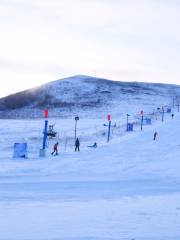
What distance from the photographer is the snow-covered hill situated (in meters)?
94.0

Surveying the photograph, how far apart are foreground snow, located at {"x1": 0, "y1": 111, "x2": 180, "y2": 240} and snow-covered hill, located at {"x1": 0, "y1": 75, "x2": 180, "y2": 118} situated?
5606cm

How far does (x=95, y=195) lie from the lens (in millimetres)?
15906

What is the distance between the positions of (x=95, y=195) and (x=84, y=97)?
94619mm

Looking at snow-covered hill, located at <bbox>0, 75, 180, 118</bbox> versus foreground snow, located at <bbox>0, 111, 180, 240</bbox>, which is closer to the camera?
foreground snow, located at <bbox>0, 111, 180, 240</bbox>

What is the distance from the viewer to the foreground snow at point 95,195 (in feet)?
31.9

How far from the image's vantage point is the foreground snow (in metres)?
9.71

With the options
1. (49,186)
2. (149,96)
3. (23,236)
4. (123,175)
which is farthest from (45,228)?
(149,96)

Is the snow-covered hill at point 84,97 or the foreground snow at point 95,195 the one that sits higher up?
the snow-covered hill at point 84,97

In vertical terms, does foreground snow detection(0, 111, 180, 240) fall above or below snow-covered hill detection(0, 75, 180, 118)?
below

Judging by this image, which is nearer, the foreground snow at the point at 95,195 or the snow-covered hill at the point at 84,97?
the foreground snow at the point at 95,195

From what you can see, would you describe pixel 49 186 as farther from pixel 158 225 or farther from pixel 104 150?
pixel 104 150

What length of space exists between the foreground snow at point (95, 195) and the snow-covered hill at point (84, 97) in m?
56.1

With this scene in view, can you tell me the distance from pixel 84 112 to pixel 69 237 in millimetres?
79595

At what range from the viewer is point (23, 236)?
29.7ft
